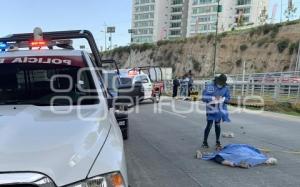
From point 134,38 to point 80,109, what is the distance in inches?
6278

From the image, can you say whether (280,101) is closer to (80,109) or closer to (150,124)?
(150,124)

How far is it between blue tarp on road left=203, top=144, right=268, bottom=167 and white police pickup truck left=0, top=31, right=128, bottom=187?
13.0ft

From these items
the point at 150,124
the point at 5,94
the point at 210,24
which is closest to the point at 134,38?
the point at 210,24

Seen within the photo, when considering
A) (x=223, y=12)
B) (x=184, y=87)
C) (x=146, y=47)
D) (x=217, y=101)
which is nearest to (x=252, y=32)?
(x=146, y=47)

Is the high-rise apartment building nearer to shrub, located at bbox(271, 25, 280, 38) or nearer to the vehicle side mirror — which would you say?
shrub, located at bbox(271, 25, 280, 38)

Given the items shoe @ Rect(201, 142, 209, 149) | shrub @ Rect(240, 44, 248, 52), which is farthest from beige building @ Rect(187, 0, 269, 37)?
shoe @ Rect(201, 142, 209, 149)

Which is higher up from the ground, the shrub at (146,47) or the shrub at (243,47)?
the shrub at (146,47)

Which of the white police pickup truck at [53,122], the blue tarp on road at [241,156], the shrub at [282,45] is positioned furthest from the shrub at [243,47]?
the white police pickup truck at [53,122]

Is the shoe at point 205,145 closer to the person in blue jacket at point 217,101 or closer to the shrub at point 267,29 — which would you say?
the person in blue jacket at point 217,101

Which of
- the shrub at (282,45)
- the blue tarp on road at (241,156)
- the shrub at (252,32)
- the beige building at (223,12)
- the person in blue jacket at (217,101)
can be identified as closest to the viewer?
the blue tarp on road at (241,156)

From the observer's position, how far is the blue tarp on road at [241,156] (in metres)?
8.04

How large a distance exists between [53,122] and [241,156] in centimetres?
546

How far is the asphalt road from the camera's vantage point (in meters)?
6.81

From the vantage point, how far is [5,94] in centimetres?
456
